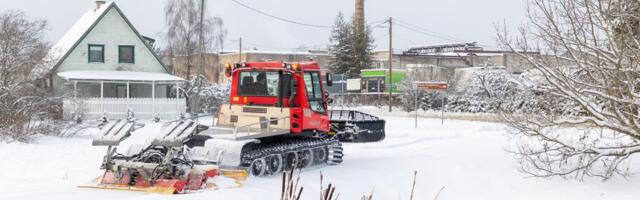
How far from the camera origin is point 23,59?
2044 cm

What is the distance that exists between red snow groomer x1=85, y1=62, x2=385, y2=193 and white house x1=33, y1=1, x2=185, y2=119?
16247 mm

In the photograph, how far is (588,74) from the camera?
1186 cm

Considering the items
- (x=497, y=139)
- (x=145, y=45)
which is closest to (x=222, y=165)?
(x=497, y=139)

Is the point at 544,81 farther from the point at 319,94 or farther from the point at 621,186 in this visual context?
the point at 319,94

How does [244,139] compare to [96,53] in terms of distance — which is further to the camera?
[96,53]

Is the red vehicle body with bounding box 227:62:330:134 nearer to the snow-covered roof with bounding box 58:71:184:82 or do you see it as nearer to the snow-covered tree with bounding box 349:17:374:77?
the snow-covered roof with bounding box 58:71:184:82

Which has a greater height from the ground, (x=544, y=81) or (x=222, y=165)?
(x=544, y=81)

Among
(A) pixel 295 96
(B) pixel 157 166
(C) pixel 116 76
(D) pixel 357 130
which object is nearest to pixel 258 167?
(A) pixel 295 96

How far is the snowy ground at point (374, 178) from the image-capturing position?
1123 cm

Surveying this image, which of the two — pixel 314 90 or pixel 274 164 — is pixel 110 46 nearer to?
pixel 314 90

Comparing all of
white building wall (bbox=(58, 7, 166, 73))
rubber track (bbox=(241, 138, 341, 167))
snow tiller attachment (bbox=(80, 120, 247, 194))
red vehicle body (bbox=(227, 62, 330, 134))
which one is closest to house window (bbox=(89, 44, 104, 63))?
white building wall (bbox=(58, 7, 166, 73))

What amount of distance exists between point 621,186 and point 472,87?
32398 millimetres

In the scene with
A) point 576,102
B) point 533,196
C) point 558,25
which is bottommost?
point 533,196

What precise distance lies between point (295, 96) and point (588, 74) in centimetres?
578
